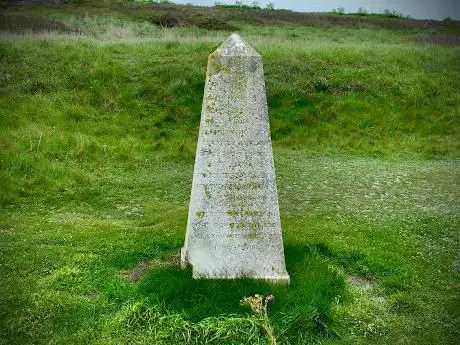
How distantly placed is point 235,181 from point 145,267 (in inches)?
101

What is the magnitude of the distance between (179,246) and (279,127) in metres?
10.3

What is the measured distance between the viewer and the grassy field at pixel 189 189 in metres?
7.55

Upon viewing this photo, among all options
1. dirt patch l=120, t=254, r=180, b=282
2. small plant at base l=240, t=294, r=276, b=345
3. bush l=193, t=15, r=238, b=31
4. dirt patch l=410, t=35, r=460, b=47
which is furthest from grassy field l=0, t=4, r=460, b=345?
bush l=193, t=15, r=238, b=31

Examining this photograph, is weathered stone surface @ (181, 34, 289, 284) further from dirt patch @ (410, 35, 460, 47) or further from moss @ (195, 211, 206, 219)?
dirt patch @ (410, 35, 460, 47)

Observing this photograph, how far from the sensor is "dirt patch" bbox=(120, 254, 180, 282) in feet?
29.3

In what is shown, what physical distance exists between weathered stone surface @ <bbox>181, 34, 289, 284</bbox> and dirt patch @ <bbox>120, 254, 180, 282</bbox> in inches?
44.8

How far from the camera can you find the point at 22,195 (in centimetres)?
1319

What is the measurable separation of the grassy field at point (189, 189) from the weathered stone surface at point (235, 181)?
461 millimetres

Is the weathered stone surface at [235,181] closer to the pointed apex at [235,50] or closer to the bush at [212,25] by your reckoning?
the pointed apex at [235,50]

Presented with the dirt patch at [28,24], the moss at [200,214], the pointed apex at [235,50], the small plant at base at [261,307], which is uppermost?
the pointed apex at [235,50]

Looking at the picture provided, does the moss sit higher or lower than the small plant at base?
higher

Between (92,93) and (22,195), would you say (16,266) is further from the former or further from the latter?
(92,93)

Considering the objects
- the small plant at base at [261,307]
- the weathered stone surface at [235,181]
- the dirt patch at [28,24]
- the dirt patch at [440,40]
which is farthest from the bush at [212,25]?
the small plant at base at [261,307]

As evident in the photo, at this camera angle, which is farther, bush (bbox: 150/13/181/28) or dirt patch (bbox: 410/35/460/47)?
bush (bbox: 150/13/181/28)
